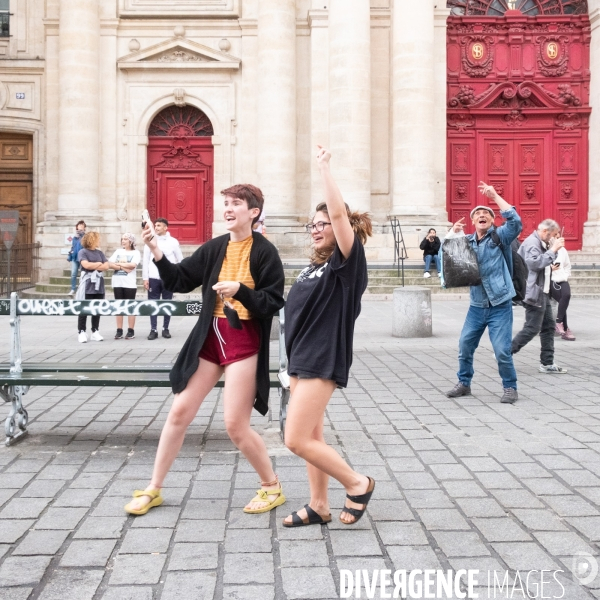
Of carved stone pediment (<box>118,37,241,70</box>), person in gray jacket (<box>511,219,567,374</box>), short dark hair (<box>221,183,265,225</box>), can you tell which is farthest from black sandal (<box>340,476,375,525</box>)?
→ carved stone pediment (<box>118,37,241,70</box>)

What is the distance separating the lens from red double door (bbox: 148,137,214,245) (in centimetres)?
2408

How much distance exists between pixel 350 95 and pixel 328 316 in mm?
18376

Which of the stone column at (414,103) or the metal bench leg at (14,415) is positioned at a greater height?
the stone column at (414,103)

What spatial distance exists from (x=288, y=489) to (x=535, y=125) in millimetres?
21025

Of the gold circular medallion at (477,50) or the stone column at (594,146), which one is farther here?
the gold circular medallion at (477,50)

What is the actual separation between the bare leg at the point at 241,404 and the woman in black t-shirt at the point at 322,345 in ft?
1.14

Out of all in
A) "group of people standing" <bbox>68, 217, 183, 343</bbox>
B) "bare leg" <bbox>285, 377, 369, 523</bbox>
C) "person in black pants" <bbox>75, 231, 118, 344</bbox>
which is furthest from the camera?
"group of people standing" <bbox>68, 217, 183, 343</bbox>

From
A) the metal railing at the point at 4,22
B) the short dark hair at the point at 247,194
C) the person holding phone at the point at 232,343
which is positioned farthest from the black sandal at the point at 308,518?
the metal railing at the point at 4,22

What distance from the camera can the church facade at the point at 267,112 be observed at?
74.9ft

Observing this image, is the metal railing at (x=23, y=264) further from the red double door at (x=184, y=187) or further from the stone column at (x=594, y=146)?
the stone column at (x=594, y=146)

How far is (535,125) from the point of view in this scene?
79.4 ft

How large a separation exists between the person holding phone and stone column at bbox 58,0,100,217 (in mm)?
18922

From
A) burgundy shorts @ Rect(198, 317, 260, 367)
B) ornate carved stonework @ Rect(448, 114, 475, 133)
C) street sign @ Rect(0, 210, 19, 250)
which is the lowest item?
burgundy shorts @ Rect(198, 317, 260, 367)

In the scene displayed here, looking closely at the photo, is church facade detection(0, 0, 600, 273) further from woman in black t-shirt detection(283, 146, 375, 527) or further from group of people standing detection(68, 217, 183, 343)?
woman in black t-shirt detection(283, 146, 375, 527)
